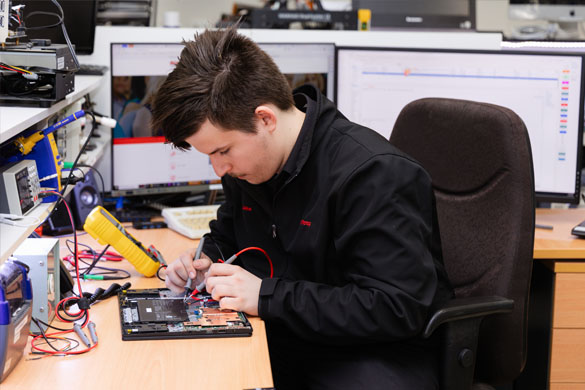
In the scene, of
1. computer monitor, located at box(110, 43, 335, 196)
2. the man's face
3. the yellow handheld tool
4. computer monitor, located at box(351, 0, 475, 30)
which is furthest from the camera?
computer monitor, located at box(351, 0, 475, 30)

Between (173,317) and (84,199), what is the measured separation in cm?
84

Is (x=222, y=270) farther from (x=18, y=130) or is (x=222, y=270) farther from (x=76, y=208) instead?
(x=76, y=208)

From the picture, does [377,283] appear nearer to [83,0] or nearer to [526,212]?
[526,212]

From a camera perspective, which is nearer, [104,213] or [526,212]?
[526,212]

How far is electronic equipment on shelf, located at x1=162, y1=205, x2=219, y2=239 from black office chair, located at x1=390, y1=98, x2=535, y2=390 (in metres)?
0.66

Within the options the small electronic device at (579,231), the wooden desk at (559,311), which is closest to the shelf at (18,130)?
the wooden desk at (559,311)

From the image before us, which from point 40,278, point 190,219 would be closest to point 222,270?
point 40,278

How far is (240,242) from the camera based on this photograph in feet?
5.16

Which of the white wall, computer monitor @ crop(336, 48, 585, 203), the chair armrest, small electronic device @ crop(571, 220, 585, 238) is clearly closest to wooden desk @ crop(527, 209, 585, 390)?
small electronic device @ crop(571, 220, 585, 238)

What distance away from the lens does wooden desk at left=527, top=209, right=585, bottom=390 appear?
182cm

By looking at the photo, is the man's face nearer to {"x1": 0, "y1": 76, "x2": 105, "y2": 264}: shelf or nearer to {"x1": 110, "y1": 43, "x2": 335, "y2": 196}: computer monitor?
{"x1": 0, "y1": 76, "x2": 105, "y2": 264}: shelf

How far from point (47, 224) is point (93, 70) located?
0.54m

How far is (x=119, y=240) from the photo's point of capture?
1558 millimetres

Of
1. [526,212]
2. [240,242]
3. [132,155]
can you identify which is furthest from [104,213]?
[526,212]
